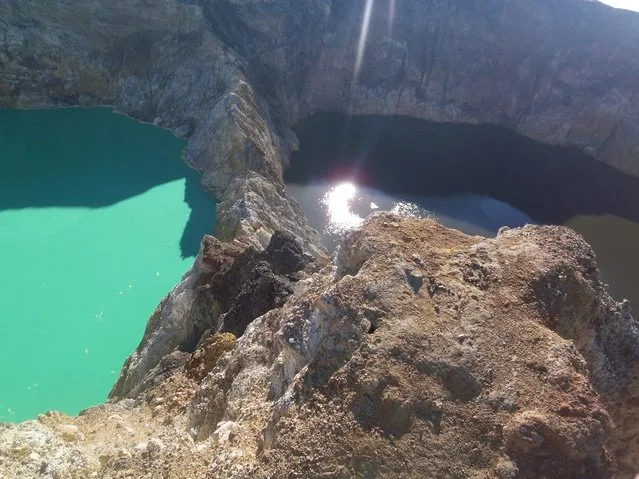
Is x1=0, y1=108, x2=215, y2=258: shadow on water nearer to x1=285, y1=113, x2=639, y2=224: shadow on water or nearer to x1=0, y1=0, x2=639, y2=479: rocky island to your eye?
x1=285, y1=113, x2=639, y2=224: shadow on water

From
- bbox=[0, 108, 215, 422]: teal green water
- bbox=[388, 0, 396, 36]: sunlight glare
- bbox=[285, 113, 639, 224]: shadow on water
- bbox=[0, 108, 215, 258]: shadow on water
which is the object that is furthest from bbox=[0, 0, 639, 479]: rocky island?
bbox=[388, 0, 396, 36]: sunlight glare

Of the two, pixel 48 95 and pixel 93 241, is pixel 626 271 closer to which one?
pixel 93 241

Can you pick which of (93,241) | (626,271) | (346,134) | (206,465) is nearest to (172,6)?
(346,134)

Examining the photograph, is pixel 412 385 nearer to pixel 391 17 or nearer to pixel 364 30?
pixel 364 30

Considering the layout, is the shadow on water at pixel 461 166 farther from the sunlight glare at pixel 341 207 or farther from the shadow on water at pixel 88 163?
the shadow on water at pixel 88 163

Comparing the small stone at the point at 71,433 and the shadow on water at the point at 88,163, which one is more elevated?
the shadow on water at the point at 88,163

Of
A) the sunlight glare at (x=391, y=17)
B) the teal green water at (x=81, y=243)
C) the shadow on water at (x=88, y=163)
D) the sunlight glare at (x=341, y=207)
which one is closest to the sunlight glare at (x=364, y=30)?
the sunlight glare at (x=391, y=17)
